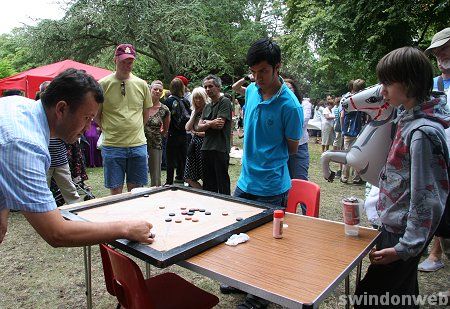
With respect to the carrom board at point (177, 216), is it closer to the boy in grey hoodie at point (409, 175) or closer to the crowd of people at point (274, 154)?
the crowd of people at point (274, 154)

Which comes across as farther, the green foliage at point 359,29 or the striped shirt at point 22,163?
the green foliage at point 359,29

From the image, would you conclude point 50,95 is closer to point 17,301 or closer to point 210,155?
point 17,301

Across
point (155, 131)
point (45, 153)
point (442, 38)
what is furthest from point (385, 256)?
point (155, 131)

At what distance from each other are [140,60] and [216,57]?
5891 millimetres

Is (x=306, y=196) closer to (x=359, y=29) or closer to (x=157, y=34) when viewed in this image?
(x=359, y=29)

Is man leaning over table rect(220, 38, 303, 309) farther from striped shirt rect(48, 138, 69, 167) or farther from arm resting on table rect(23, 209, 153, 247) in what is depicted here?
striped shirt rect(48, 138, 69, 167)

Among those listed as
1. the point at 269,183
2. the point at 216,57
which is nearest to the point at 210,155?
the point at 269,183

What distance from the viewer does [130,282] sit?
1642 millimetres

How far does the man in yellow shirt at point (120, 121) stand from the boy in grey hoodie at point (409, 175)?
2640mm

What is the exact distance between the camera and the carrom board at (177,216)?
1.61 metres

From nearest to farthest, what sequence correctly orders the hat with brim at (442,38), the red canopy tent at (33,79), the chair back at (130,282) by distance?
the chair back at (130,282) < the hat with brim at (442,38) < the red canopy tent at (33,79)

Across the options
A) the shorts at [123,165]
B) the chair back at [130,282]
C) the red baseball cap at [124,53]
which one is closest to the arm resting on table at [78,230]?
the chair back at [130,282]

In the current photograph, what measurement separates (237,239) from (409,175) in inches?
31.5

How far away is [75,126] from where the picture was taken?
5.22 feet
